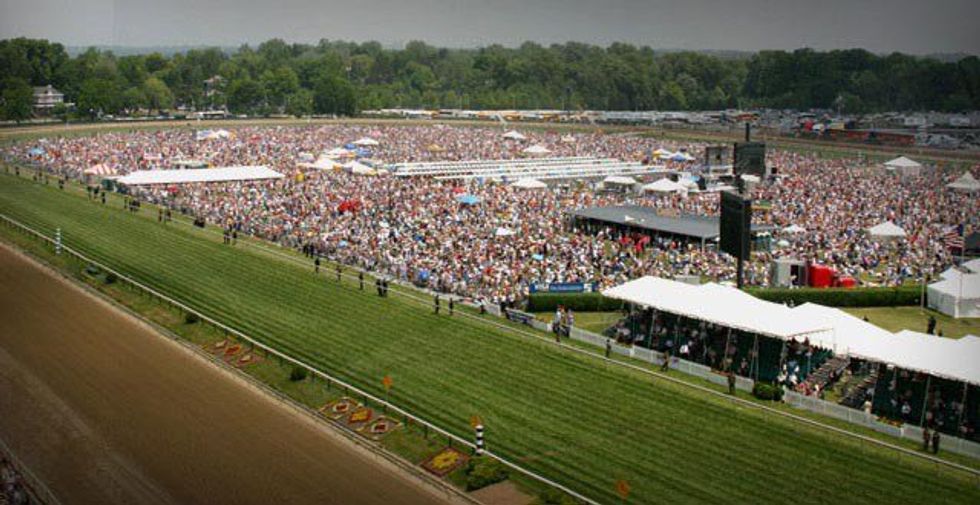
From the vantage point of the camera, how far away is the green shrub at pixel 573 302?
91.4ft

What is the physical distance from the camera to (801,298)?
2880 cm

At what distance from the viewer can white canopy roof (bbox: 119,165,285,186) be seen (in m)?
48.8

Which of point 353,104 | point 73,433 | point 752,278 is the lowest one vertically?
point 73,433

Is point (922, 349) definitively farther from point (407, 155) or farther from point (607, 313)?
point (407, 155)

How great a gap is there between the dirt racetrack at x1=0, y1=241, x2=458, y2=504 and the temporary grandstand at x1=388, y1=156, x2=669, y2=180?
29.6m

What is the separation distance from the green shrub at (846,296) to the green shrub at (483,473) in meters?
13.8

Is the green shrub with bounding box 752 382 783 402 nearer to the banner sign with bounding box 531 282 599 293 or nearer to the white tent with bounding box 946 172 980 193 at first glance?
the banner sign with bounding box 531 282 599 293

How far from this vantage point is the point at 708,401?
1991cm

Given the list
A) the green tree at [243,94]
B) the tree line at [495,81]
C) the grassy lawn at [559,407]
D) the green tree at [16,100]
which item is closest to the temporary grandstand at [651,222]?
the grassy lawn at [559,407]

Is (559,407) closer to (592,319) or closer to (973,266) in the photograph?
(592,319)

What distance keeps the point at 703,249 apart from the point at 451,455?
19.0 metres

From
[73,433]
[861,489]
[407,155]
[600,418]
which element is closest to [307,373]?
[73,433]

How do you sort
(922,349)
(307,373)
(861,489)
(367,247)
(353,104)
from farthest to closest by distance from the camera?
(353,104) < (367,247) < (307,373) < (922,349) < (861,489)

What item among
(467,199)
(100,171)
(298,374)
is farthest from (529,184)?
(298,374)
